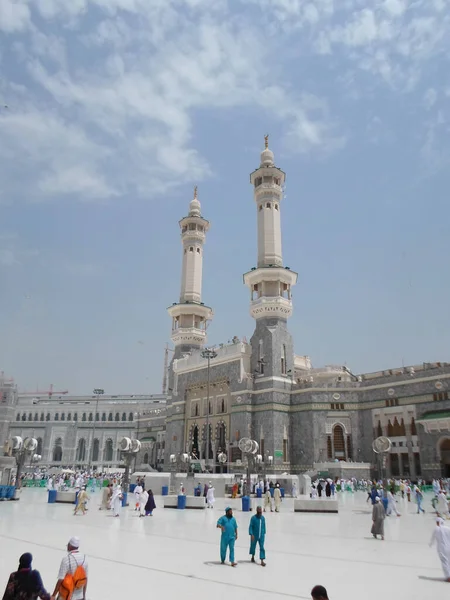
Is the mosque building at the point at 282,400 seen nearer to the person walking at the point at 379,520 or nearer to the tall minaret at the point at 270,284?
the tall minaret at the point at 270,284

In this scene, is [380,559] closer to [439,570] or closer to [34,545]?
[439,570]

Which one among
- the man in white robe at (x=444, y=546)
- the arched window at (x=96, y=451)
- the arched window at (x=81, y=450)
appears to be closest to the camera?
the man in white robe at (x=444, y=546)

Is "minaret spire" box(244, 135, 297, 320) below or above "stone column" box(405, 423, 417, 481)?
above

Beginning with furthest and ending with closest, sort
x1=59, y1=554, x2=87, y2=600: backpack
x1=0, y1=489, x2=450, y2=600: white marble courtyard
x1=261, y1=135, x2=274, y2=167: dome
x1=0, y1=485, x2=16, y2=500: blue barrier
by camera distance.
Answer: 1. x1=261, y1=135, x2=274, y2=167: dome
2. x1=0, y1=485, x2=16, y2=500: blue barrier
3. x1=0, y1=489, x2=450, y2=600: white marble courtyard
4. x1=59, y1=554, x2=87, y2=600: backpack

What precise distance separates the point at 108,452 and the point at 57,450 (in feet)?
21.1

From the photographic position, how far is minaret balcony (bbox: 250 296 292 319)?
118 feet

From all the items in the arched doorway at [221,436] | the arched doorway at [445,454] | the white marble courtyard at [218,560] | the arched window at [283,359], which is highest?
the arched window at [283,359]

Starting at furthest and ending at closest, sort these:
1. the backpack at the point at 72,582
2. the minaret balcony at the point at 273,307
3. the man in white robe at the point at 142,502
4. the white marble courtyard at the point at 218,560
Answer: the minaret balcony at the point at 273,307 < the man in white robe at the point at 142,502 < the white marble courtyard at the point at 218,560 < the backpack at the point at 72,582

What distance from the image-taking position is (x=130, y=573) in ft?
20.9

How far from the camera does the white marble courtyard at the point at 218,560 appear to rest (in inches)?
225

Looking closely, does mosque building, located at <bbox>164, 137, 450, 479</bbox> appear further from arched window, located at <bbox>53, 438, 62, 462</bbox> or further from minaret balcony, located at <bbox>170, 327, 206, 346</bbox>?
arched window, located at <bbox>53, 438, 62, 462</bbox>

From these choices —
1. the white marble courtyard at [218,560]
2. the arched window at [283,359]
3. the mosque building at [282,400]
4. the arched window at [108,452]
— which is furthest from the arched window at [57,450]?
the white marble courtyard at [218,560]

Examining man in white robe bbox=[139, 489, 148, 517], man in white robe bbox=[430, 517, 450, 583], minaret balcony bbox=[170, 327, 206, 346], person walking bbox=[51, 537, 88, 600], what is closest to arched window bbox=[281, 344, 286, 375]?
minaret balcony bbox=[170, 327, 206, 346]

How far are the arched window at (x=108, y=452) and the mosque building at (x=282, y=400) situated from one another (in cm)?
2214
